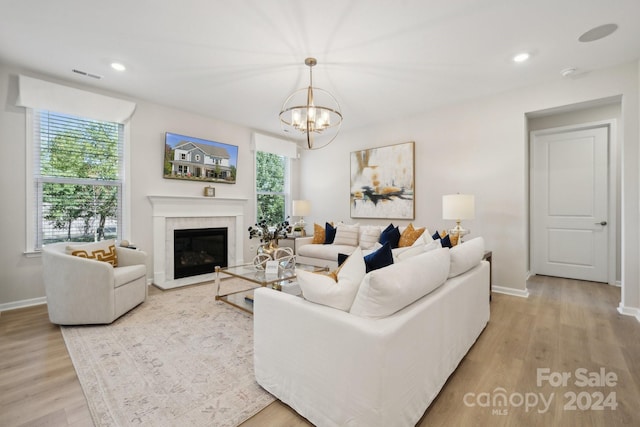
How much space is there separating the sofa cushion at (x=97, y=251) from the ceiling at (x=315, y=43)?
1968mm

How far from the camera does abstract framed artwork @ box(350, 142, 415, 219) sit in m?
4.61

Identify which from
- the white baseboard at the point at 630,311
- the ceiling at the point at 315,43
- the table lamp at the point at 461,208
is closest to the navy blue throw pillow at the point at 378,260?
the ceiling at the point at 315,43

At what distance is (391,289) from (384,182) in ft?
12.4

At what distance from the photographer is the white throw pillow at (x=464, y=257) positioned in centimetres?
204

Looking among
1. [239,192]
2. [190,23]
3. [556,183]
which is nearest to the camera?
[190,23]

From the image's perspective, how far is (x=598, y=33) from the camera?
2.48 m

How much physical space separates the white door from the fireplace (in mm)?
5293

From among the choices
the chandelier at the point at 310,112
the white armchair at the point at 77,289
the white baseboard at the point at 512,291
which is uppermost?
the chandelier at the point at 310,112

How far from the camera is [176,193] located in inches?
174

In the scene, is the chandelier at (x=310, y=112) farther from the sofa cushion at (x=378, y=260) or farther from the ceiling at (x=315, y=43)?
the sofa cushion at (x=378, y=260)

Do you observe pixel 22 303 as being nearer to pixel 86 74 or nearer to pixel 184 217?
pixel 184 217

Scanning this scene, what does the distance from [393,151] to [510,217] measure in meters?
2.00

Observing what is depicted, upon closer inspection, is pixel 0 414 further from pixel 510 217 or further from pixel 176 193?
pixel 510 217

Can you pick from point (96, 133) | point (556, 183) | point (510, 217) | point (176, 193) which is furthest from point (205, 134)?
point (556, 183)
